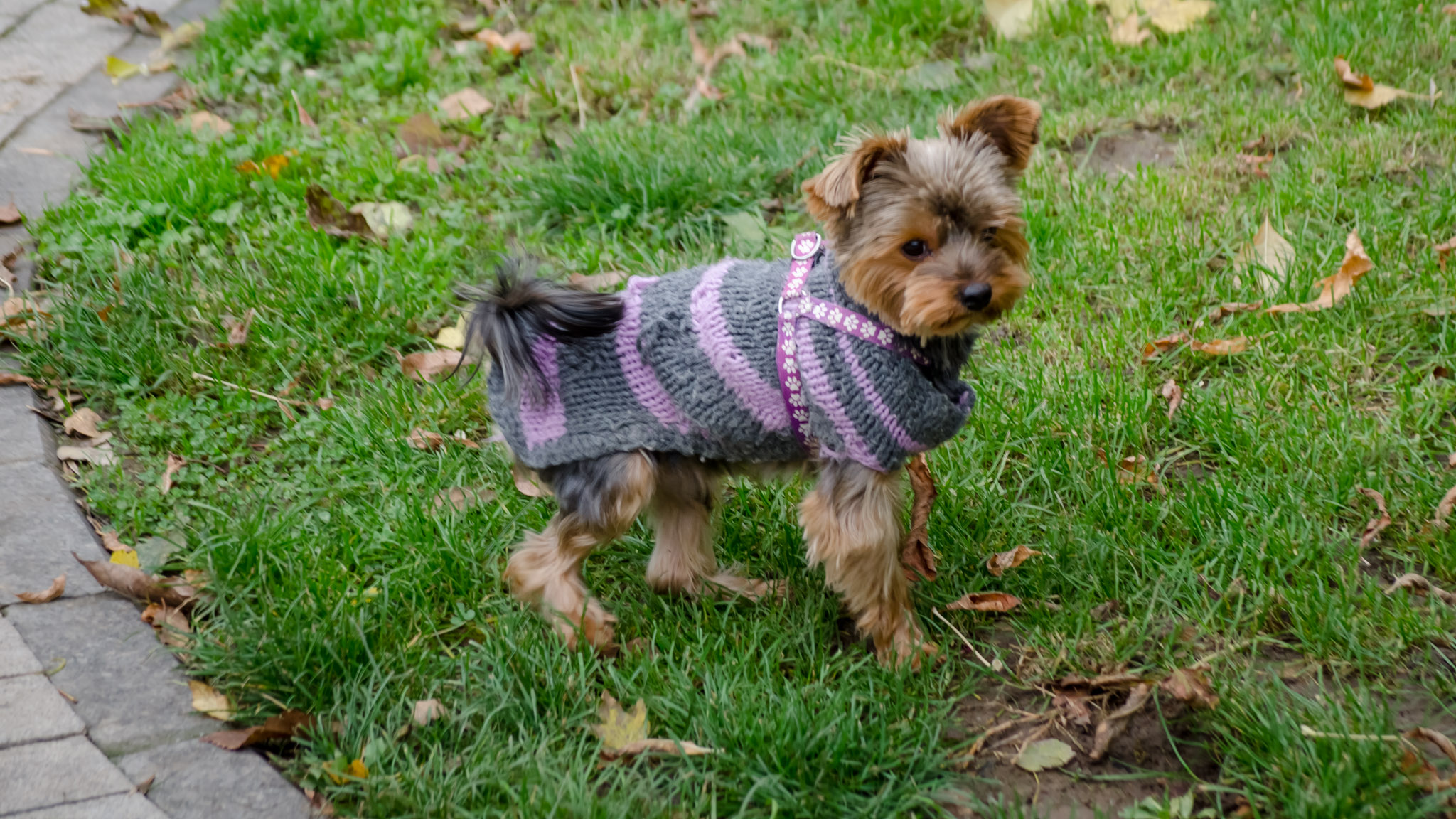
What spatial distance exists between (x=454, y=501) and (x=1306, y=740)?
98.7 inches

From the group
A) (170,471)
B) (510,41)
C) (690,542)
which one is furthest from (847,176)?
(510,41)

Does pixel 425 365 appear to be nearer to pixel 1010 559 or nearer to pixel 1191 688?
pixel 1010 559

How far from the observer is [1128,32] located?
5.80 m

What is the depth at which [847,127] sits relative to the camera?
5277 millimetres

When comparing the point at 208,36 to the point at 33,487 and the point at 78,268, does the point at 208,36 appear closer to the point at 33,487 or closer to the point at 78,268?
the point at 78,268

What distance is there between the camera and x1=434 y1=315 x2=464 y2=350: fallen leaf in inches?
171

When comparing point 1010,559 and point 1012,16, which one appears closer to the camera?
point 1010,559

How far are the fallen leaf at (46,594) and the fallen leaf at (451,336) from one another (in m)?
1.61

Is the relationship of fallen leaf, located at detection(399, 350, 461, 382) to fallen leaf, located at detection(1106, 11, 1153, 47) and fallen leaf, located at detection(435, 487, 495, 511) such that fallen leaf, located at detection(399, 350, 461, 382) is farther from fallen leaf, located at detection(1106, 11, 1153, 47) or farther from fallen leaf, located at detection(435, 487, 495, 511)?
fallen leaf, located at detection(1106, 11, 1153, 47)

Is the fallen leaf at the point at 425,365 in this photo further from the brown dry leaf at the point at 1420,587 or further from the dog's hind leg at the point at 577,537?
the brown dry leaf at the point at 1420,587

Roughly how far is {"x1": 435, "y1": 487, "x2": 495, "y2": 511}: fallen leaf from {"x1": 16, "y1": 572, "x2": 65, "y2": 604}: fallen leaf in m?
1.06

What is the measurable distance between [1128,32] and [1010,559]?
12.1 ft

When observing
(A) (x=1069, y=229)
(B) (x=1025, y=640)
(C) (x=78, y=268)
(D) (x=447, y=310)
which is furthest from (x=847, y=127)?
(C) (x=78, y=268)

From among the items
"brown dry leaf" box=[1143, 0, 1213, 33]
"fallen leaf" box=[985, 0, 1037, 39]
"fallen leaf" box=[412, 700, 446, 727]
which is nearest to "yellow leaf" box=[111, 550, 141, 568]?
"fallen leaf" box=[412, 700, 446, 727]
